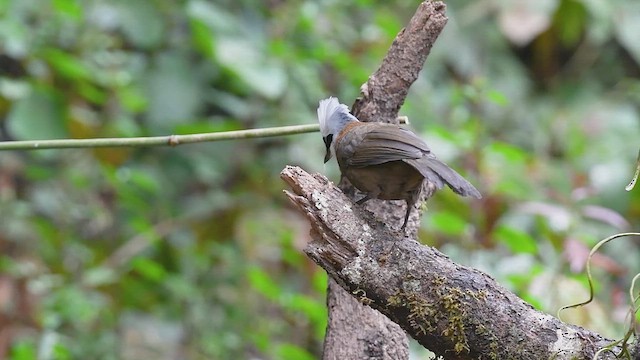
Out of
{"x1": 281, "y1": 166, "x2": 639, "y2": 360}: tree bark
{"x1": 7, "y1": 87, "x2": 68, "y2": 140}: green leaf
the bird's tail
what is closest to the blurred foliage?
Result: {"x1": 7, "y1": 87, "x2": 68, "y2": 140}: green leaf

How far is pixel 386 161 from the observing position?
2010 millimetres

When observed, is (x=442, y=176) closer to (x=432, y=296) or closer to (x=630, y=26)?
(x=432, y=296)

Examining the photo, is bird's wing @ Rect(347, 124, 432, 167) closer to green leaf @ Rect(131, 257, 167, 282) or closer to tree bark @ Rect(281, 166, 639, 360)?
tree bark @ Rect(281, 166, 639, 360)

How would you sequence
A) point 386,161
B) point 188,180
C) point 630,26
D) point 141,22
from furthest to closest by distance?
point 630,26 → point 188,180 → point 141,22 → point 386,161

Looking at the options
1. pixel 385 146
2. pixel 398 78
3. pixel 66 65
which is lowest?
pixel 385 146

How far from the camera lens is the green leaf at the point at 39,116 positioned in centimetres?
372

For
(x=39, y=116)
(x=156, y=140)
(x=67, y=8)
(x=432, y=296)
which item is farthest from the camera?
(x=39, y=116)

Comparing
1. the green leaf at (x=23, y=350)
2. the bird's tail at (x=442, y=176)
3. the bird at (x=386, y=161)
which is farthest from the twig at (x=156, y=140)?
the green leaf at (x=23, y=350)

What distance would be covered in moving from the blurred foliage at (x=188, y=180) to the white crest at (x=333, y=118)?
4.02 ft

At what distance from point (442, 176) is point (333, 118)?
46 cm

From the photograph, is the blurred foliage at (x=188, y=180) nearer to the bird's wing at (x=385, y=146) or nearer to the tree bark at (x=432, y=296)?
the bird's wing at (x=385, y=146)

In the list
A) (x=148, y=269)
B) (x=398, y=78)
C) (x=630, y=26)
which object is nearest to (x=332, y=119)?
(x=398, y=78)

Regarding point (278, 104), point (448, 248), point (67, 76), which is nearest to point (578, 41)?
point (278, 104)

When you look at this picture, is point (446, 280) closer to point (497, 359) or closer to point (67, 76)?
point (497, 359)
